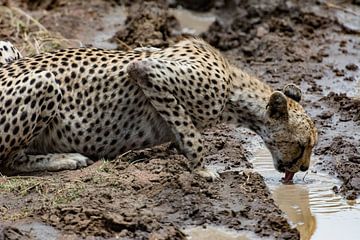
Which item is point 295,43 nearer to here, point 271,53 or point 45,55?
point 271,53

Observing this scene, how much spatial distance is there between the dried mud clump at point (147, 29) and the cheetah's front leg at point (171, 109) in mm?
3501

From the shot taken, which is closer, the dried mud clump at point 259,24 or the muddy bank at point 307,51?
the muddy bank at point 307,51

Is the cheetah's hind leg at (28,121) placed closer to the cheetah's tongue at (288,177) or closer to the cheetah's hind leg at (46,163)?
the cheetah's hind leg at (46,163)

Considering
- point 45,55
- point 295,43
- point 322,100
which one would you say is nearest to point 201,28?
point 295,43

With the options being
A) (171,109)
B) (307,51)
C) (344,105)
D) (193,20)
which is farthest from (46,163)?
(193,20)

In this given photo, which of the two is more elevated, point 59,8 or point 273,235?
point 273,235

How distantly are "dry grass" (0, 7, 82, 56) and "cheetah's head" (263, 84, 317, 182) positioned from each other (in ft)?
11.9

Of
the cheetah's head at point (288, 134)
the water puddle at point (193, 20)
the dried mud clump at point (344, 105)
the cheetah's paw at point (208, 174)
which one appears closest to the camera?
the cheetah's paw at point (208, 174)

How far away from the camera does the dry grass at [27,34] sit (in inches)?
450

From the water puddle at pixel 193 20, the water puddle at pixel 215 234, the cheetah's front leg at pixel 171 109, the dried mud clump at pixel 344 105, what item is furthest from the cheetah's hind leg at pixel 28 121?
the water puddle at pixel 193 20

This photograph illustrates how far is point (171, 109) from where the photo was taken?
316 inches

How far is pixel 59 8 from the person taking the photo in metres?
13.4

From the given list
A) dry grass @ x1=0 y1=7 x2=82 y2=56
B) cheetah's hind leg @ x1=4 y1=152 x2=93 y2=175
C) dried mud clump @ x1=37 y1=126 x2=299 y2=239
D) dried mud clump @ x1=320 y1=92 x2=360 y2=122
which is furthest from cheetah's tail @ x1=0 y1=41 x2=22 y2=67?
dried mud clump @ x1=320 y1=92 x2=360 y2=122

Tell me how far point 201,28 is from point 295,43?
1.43 metres
